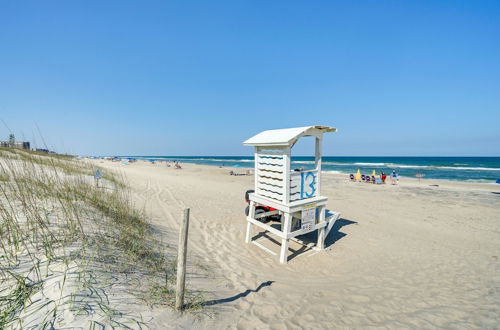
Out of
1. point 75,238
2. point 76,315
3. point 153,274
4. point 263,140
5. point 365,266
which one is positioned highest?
point 263,140

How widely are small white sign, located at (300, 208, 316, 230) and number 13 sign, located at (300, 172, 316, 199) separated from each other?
0.36 meters

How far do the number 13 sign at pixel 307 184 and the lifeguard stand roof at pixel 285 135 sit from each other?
920mm

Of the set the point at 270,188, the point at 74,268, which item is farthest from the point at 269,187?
the point at 74,268

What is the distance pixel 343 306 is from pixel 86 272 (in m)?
3.74

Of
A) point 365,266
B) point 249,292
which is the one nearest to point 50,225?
point 249,292

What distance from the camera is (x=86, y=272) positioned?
2729mm

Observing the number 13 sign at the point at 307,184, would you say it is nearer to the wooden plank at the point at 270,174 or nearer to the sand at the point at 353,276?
the wooden plank at the point at 270,174

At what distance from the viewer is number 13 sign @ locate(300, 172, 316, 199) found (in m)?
5.10

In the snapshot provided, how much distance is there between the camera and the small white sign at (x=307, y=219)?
5.03 metres

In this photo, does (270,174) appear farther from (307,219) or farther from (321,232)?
(321,232)

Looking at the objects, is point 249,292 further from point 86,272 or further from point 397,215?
point 397,215

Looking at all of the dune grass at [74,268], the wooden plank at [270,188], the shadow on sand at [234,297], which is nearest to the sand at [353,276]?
the shadow on sand at [234,297]

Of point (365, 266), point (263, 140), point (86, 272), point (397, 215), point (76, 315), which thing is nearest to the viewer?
point (76, 315)

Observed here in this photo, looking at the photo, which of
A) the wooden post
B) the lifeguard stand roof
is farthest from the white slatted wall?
the wooden post
